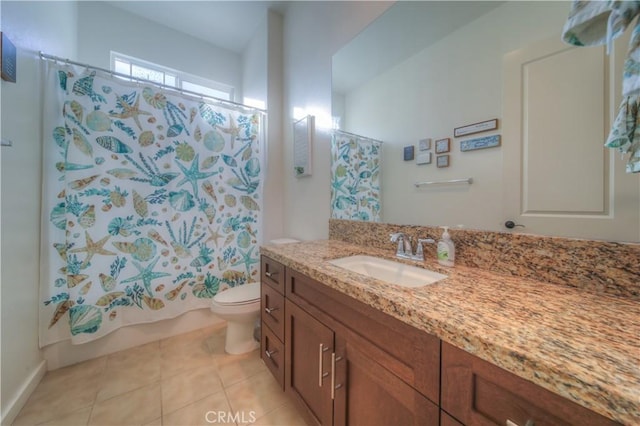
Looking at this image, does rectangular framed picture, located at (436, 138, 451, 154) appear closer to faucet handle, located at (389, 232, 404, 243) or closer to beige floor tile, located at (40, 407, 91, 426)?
faucet handle, located at (389, 232, 404, 243)

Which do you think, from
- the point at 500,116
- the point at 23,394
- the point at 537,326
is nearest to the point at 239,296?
the point at 23,394

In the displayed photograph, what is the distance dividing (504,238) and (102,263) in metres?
2.30

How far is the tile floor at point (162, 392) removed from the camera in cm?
115

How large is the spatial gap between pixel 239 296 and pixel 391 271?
1.15 m

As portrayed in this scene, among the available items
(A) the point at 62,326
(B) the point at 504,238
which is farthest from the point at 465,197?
(A) the point at 62,326

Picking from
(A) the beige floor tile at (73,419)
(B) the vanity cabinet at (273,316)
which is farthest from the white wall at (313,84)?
(A) the beige floor tile at (73,419)

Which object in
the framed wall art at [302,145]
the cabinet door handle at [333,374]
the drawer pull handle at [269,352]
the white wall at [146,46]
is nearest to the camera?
the cabinet door handle at [333,374]

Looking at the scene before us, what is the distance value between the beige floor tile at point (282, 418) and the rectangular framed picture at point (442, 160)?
142 cm

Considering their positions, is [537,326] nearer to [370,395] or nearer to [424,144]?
[370,395]

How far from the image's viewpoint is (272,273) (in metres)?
1.25

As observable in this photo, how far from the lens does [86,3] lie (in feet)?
6.84

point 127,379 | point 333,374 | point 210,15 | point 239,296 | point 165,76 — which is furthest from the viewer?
point 165,76

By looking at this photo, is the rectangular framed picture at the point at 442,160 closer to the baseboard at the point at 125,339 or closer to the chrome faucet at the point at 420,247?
the chrome faucet at the point at 420,247

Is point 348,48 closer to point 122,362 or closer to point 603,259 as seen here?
point 603,259
